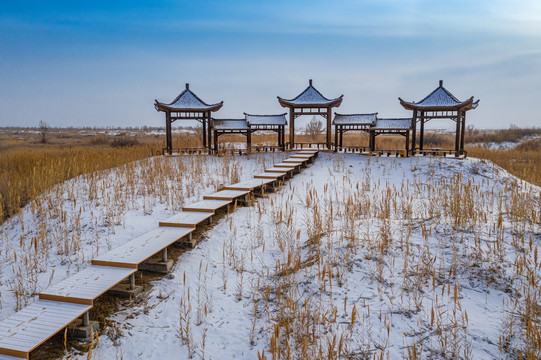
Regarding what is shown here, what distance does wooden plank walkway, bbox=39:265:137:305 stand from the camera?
333 cm

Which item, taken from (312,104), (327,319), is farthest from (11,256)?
(312,104)

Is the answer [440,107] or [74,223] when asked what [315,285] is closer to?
[74,223]

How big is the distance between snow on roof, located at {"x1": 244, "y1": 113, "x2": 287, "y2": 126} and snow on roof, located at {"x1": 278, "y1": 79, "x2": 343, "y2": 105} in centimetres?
105

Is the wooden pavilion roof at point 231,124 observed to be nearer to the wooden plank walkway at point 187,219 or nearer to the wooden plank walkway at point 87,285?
the wooden plank walkway at point 187,219

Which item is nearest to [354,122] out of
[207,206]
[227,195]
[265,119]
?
[265,119]

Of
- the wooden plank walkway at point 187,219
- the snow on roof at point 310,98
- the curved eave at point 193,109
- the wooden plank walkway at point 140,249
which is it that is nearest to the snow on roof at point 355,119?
the snow on roof at point 310,98

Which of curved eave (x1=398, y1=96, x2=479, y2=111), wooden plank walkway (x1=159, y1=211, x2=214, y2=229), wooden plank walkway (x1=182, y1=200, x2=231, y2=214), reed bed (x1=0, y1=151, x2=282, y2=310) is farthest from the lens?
curved eave (x1=398, y1=96, x2=479, y2=111)

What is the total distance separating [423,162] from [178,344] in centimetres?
1255

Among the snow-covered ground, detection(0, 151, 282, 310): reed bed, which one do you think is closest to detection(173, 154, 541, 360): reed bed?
the snow-covered ground

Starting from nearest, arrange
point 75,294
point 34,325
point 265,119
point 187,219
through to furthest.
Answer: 1. point 34,325
2. point 75,294
3. point 187,219
4. point 265,119

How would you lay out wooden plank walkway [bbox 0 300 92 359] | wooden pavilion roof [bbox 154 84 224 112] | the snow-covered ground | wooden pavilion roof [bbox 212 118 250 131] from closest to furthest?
wooden plank walkway [bbox 0 300 92 359], the snow-covered ground, wooden pavilion roof [bbox 154 84 224 112], wooden pavilion roof [bbox 212 118 250 131]

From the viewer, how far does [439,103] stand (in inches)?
567

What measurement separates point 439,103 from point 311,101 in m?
5.40

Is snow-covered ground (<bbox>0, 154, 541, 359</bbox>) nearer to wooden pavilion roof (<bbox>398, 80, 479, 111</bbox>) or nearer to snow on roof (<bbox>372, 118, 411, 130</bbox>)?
snow on roof (<bbox>372, 118, 411, 130</bbox>)
